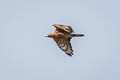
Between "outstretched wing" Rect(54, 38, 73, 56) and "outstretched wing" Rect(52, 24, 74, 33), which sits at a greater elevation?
"outstretched wing" Rect(52, 24, 74, 33)

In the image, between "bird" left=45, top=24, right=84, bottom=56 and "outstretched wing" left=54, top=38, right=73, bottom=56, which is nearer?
"bird" left=45, top=24, right=84, bottom=56

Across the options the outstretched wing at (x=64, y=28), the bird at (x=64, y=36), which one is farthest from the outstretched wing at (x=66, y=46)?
the outstretched wing at (x=64, y=28)

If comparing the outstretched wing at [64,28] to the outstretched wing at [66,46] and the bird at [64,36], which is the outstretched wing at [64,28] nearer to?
the bird at [64,36]

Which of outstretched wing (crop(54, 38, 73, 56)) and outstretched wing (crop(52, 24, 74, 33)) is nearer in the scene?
outstretched wing (crop(52, 24, 74, 33))

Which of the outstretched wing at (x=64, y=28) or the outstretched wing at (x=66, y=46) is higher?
the outstretched wing at (x=64, y=28)

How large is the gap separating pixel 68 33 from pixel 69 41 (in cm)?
105

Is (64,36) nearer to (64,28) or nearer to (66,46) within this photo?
(64,28)

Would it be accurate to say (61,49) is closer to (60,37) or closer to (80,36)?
(60,37)

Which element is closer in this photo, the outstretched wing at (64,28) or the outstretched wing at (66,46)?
the outstretched wing at (64,28)

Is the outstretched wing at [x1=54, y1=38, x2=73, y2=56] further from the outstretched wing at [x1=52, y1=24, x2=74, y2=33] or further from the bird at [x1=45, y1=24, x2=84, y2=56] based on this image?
the outstretched wing at [x1=52, y1=24, x2=74, y2=33]

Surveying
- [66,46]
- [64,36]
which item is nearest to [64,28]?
[64,36]

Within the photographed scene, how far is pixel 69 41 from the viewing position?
1117 inches

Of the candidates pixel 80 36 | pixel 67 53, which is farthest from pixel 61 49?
pixel 80 36

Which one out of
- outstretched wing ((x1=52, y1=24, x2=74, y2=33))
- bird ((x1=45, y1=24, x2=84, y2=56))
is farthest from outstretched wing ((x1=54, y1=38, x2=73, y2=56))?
outstretched wing ((x1=52, y1=24, x2=74, y2=33))
